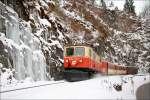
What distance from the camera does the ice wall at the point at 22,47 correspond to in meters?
19.6

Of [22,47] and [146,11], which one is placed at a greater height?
[146,11]

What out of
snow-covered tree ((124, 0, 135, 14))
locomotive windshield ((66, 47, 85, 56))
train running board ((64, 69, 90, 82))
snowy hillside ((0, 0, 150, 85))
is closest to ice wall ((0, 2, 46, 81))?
snowy hillside ((0, 0, 150, 85))

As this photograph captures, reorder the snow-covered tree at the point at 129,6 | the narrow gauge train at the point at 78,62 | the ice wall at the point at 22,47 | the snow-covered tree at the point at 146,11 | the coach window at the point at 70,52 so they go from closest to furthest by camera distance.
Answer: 1. the ice wall at the point at 22,47
2. the narrow gauge train at the point at 78,62
3. the coach window at the point at 70,52
4. the snow-covered tree at the point at 146,11
5. the snow-covered tree at the point at 129,6

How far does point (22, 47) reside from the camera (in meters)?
20.7

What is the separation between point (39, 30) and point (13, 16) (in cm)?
378

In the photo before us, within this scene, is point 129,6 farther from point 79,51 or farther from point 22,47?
point 22,47

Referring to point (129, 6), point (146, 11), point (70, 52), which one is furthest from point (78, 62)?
point (129, 6)

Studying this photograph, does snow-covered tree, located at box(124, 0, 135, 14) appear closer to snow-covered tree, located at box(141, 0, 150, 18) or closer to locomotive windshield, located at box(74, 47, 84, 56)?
snow-covered tree, located at box(141, 0, 150, 18)

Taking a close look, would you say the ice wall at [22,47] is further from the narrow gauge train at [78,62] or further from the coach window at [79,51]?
the coach window at [79,51]

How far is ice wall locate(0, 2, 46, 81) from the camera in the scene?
19603 millimetres

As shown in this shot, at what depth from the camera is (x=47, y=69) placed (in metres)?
23.5

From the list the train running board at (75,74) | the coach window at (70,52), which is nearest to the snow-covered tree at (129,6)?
the coach window at (70,52)

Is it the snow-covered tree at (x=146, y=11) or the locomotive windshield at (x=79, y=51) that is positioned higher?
the snow-covered tree at (x=146, y=11)

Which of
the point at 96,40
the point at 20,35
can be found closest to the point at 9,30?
the point at 20,35
